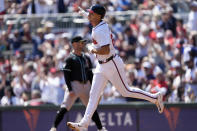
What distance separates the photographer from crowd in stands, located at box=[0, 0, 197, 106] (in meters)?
13.5

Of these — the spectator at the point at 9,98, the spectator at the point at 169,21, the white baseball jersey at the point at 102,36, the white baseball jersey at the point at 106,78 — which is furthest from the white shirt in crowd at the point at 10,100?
the white baseball jersey at the point at 102,36

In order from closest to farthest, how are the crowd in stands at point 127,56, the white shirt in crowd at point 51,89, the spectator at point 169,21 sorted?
1. the crowd in stands at point 127,56
2. the white shirt in crowd at point 51,89
3. the spectator at point 169,21

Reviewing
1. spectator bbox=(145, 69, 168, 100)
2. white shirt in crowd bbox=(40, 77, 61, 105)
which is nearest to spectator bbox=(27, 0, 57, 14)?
white shirt in crowd bbox=(40, 77, 61, 105)

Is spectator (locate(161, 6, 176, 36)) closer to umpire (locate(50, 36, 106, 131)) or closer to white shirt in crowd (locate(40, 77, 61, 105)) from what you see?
white shirt in crowd (locate(40, 77, 61, 105))

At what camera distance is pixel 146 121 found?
1137 centimetres

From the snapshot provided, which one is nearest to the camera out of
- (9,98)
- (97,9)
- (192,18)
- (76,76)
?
(97,9)

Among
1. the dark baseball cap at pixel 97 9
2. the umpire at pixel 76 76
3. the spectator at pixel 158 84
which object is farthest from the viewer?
the spectator at pixel 158 84

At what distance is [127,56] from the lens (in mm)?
15273

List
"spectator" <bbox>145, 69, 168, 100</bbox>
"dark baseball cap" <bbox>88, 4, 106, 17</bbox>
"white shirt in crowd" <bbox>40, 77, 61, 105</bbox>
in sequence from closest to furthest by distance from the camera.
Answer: "dark baseball cap" <bbox>88, 4, 106, 17</bbox>
"spectator" <bbox>145, 69, 168, 100</bbox>
"white shirt in crowd" <bbox>40, 77, 61, 105</bbox>

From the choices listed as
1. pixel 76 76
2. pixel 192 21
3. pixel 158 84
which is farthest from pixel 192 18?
pixel 76 76

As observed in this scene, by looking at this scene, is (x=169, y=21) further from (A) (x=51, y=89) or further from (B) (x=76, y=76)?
(B) (x=76, y=76)

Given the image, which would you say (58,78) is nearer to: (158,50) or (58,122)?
(158,50)

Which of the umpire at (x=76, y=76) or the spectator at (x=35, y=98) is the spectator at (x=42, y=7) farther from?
the umpire at (x=76, y=76)

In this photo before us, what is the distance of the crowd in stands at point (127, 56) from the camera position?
13.5 m
